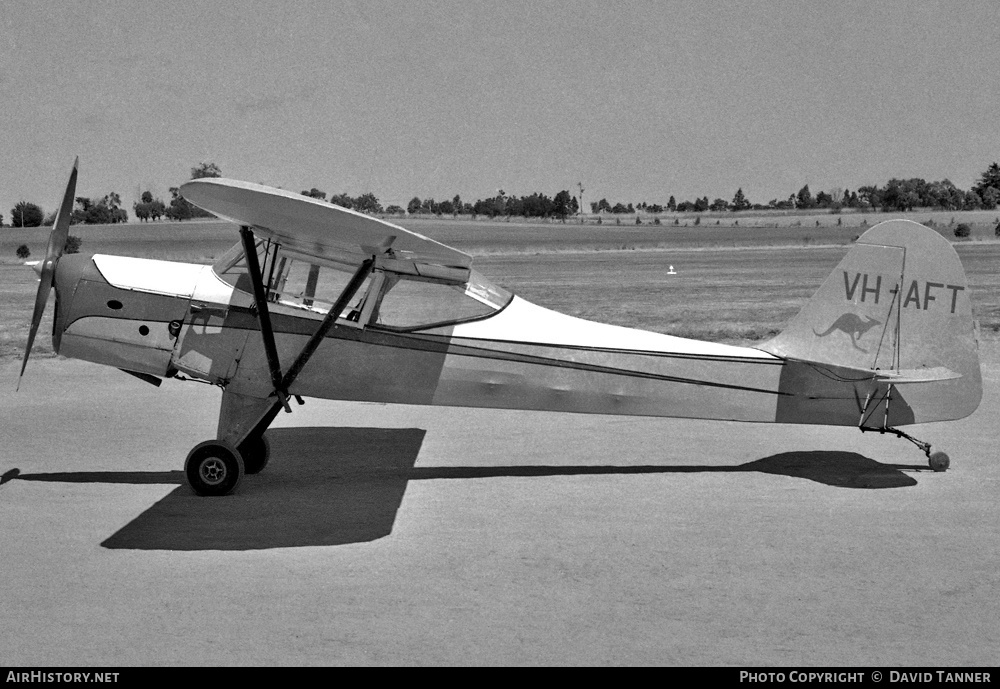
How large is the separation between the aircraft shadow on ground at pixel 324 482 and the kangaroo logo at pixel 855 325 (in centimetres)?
137

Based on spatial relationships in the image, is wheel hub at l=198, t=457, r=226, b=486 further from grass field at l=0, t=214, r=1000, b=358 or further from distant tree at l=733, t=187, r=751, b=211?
distant tree at l=733, t=187, r=751, b=211

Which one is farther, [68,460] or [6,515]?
[68,460]

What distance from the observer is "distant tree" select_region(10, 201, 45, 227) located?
12125 centimetres

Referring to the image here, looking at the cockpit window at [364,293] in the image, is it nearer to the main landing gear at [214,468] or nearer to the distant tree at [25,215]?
the main landing gear at [214,468]

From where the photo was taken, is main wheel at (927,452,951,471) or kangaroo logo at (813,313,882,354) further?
main wheel at (927,452,951,471)

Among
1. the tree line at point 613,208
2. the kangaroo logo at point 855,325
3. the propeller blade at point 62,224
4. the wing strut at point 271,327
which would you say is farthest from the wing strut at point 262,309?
the tree line at point 613,208

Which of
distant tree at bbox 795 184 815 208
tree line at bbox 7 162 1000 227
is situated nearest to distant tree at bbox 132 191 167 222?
tree line at bbox 7 162 1000 227

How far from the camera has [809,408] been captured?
8984mm

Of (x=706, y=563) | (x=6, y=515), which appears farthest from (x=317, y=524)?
(x=706, y=563)

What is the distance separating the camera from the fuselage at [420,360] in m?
8.84

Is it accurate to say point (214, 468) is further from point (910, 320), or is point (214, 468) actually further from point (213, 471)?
point (910, 320)

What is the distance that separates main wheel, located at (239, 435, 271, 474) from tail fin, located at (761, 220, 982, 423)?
5411 millimetres

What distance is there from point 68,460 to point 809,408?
24.2 feet
